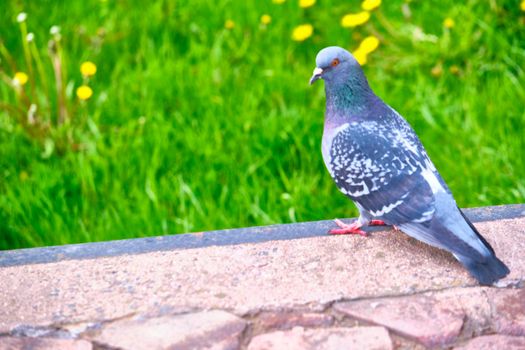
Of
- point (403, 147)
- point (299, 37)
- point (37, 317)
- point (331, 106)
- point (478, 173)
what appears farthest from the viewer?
point (299, 37)

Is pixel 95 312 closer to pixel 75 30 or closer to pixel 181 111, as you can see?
pixel 181 111

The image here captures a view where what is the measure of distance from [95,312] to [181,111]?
1723mm

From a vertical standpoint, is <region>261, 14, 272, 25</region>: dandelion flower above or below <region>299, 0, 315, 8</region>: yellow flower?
below

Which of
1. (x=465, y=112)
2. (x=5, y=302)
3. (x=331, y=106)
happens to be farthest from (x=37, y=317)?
(x=465, y=112)

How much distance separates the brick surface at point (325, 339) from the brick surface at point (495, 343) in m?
0.22

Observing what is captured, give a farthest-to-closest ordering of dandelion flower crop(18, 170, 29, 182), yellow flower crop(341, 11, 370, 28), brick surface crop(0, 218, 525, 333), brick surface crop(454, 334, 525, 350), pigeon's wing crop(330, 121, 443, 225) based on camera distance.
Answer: yellow flower crop(341, 11, 370, 28) → dandelion flower crop(18, 170, 29, 182) → pigeon's wing crop(330, 121, 443, 225) → brick surface crop(0, 218, 525, 333) → brick surface crop(454, 334, 525, 350)

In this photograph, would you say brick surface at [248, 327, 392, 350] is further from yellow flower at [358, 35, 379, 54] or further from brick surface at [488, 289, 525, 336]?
yellow flower at [358, 35, 379, 54]

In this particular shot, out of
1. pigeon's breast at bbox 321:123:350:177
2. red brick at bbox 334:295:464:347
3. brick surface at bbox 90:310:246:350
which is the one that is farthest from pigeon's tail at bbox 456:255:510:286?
brick surface at bbox 90:310:246:350

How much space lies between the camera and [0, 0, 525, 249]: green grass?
11.3ft

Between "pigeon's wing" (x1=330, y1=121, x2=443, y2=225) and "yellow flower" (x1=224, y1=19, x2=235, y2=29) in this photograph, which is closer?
"pigeon's wing" (x1=330, y1=121, x2=443, y2=225)

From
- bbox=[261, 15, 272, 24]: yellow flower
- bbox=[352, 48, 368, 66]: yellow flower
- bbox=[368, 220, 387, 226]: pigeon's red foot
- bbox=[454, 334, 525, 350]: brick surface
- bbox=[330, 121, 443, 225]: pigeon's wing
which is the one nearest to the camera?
bbox=[454, 334, 525, 350]: brick surface

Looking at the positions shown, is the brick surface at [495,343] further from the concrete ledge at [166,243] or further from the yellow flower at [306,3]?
the yellow flower at [306,3]

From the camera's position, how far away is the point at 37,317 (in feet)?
8.04

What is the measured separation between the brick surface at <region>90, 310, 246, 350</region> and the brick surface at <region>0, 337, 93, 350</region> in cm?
4
